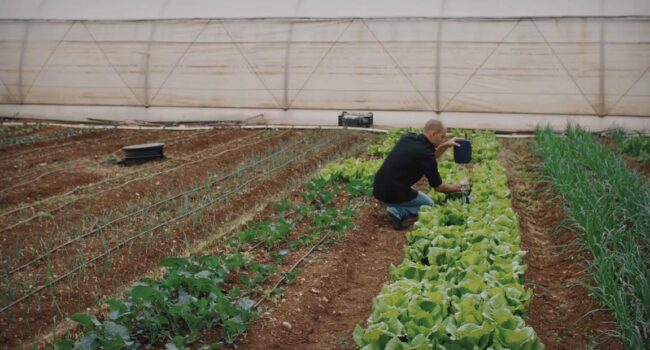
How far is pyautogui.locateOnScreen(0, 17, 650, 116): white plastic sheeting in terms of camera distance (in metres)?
13.2

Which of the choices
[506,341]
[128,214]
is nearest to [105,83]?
[128,214]

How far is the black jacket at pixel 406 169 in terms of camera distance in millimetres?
6270

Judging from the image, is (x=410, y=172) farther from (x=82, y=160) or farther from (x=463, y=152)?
(x=82, y=160)

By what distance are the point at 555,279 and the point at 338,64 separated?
9922 millimetres

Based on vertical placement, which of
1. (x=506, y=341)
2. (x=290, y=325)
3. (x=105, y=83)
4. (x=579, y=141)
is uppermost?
(x=105, y=83)

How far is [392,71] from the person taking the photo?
14133mm

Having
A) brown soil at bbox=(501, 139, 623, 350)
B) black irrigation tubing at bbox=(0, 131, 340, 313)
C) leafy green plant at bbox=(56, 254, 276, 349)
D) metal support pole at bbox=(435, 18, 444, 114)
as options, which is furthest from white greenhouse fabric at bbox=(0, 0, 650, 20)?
leafy green plant at bbox=(56, 254, 276, 349)

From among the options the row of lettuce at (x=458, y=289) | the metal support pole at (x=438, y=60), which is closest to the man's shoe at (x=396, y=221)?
the row of lettuce at (x=458, y=289)

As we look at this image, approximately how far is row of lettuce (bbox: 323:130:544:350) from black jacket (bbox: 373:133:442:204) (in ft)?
1.44

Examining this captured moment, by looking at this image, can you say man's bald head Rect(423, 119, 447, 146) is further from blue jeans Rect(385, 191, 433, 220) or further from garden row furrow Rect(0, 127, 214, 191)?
garden row furrow Rect(0, 127, 214, 191)

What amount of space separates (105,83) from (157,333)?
12428 millimetres

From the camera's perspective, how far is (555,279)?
5.16 m

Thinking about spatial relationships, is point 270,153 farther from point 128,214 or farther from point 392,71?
point 392,71

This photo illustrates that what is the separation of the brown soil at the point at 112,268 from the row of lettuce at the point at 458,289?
2.14m
